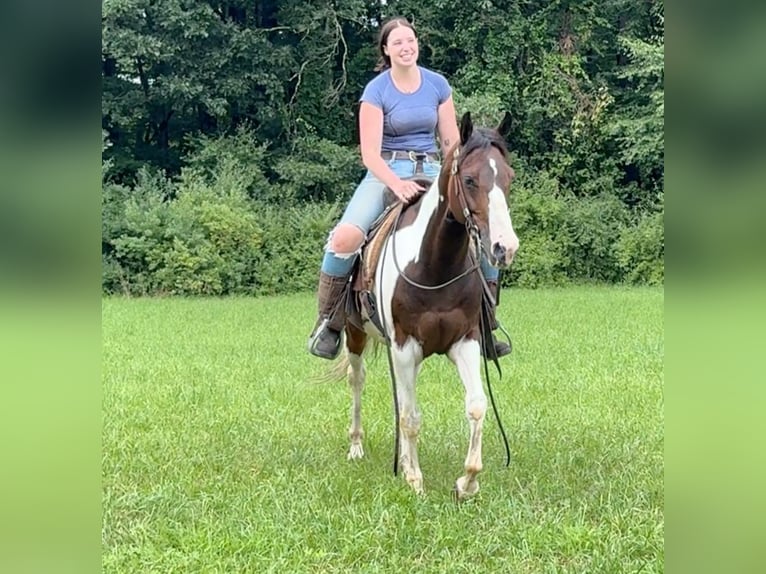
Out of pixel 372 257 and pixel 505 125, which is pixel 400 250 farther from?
pixel 505 125

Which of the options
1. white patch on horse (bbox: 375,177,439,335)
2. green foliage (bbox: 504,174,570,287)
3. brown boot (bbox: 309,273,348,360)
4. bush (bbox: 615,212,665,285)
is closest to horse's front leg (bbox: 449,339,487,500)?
white patch on horse (bbox: 375,177,439,335)

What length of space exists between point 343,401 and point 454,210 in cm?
346

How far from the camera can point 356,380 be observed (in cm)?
543

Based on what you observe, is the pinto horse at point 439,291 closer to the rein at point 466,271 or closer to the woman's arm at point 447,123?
the rein at point 466,271

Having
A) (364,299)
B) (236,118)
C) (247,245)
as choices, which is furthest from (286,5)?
(364,299)

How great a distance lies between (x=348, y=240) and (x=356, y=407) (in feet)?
4.13

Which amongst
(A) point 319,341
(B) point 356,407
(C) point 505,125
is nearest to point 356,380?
(B) point 356,407

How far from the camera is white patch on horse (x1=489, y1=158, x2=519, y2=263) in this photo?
131 inches

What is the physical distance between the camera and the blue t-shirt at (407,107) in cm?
448

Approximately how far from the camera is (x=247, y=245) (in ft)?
62.3

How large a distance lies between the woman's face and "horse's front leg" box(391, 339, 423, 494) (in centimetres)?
161

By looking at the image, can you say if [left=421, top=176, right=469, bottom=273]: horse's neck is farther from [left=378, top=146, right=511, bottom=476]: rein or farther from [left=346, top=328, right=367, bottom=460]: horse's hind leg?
[left=346, top=328, right=367, bottom=460]: horse's hind leg

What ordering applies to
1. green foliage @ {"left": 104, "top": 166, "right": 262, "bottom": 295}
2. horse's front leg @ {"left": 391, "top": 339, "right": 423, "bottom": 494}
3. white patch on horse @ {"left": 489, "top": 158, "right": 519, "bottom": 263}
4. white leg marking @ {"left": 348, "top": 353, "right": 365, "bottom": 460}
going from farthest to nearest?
green foliage @ {"left": 104, "top": 166, "right": 262, "bottom": 295}
white leg marking @ {"left": 348, "top": 353, "right": 365, "bottom": 460}
horse's front leg @ {"left": 391, "top": 339, "right": 423, "bottom": 494}
white patch on horse @ {"left": 489, "top": 158, "right": 519, "bottom": 263}
